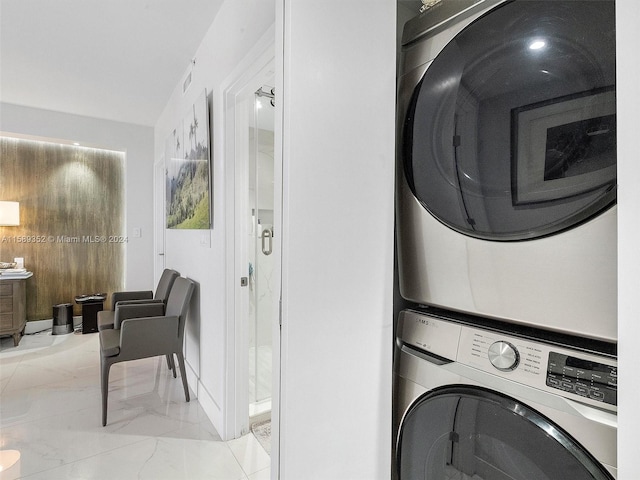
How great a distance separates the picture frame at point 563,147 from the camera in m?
0.61

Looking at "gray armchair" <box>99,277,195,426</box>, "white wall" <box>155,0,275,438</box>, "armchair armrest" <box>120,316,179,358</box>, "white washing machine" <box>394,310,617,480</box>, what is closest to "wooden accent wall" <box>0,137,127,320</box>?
"gray armchair" <box>99,277,195,426</box>

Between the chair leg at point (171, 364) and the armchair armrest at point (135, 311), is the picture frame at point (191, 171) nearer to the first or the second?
the armchair armrest at point (135, 311)

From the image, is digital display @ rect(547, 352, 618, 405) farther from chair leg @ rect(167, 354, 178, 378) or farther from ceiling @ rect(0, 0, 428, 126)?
chair leg @ rect(167, 354, 178, 378)

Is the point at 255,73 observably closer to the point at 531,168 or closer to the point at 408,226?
the point at 408,226

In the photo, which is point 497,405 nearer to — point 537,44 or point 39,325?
point 537,44

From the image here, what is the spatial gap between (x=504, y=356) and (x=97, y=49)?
10.3 feet

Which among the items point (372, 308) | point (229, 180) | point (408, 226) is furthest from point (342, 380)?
point (229, 180)

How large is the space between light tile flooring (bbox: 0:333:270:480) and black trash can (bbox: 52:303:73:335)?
96cm

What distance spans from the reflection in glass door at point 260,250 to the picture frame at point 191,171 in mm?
324

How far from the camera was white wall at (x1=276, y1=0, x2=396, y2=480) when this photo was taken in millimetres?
801

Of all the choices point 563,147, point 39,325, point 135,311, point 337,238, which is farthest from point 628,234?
point 39,325

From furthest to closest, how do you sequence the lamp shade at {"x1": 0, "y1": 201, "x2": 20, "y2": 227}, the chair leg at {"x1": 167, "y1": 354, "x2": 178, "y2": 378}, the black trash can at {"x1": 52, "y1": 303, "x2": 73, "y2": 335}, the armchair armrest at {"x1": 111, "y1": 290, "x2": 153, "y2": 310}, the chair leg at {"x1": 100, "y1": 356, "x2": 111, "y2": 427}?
the black trash can at {"x1": 52, "y1": 303, "x2": 73, "y2": 335} → the lamp shade at {"x1": 0, "y1": 201, "x2": 20, "y2": 227} → the armchair armrest at {"x1": 111, "y1": 290, "x2": 153, "y2": 310} → the chair leg at {"x1": 167, "y1": 354, "x2": 178, "y2": 378} → the chair leg at {"x1": 100, "y1": 356, "x2": 111, "y2": 427}

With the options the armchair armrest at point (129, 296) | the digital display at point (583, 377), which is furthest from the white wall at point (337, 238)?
the armchair armrest at point (129, 296)

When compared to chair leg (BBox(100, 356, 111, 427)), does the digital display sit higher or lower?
higher
